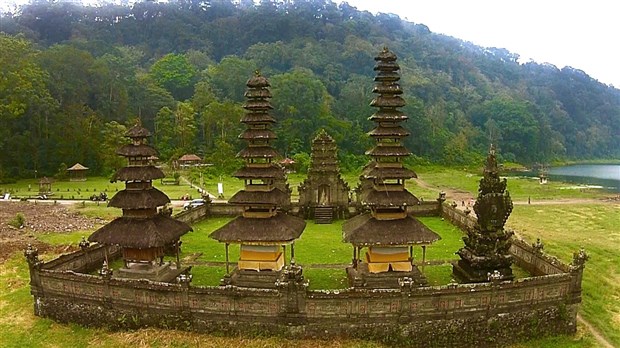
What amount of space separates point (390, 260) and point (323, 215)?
13.3 m

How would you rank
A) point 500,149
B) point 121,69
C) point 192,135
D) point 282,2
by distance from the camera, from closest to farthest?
1. point 192,135
2. point 121,69
3. point 500,149
4. point 282,2

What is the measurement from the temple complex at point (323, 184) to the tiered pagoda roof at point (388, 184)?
509 inches

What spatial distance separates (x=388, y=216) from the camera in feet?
57.0

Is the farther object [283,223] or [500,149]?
[500,149]

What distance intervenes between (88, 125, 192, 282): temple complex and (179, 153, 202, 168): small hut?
3917 cm

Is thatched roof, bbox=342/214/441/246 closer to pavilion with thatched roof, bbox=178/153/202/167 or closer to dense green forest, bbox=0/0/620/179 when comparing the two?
dense green forest, bbox=0/0/620/179

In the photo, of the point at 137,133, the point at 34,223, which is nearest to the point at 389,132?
the point at 137,133

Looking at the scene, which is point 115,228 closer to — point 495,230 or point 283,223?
point 283,223

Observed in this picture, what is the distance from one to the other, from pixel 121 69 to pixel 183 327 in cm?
7165

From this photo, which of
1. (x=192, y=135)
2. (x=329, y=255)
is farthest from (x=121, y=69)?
(x=329, y=255)

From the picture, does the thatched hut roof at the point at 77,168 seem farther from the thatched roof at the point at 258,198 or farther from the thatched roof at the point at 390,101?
the thatched roof at the point at 390,101

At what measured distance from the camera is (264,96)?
17750mm

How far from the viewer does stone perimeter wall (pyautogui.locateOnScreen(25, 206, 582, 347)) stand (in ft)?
47.3

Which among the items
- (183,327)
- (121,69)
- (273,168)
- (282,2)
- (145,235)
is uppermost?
(282,2)
